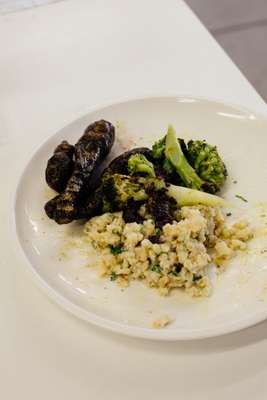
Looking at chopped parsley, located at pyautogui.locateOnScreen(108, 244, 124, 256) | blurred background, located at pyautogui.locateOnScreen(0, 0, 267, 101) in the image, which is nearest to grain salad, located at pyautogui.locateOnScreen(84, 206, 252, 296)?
chopped parsley, located at pyautogui.locateOnScreen(108, 244, 124, 256)

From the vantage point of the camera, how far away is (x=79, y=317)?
2.96ft

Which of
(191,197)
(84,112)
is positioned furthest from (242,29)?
(191,197)

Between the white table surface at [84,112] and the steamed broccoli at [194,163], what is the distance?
0.93 feet

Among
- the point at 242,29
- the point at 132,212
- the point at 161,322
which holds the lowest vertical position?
the point at 161,322

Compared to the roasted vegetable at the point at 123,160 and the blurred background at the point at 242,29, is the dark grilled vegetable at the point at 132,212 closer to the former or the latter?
the roasted vegetable at the point at 123,160

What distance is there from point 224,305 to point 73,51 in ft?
3.73

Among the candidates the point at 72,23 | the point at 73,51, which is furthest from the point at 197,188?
the point at 72,23

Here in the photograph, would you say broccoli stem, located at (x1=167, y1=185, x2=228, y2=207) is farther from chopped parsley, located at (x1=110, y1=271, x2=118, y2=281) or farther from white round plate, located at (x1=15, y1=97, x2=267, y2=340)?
chopped parsley, located at (x1=110, y1=271, x2=118, y2=281)

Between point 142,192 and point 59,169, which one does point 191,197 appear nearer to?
point 142,192

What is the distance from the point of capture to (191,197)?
1.11m

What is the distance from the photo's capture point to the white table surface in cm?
88

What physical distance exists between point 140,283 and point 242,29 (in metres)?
2.41

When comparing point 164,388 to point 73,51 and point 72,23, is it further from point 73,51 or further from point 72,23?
point 72,23

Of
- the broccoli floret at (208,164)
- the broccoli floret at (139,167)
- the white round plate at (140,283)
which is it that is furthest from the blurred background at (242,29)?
the broccoli floret at (139,167)
